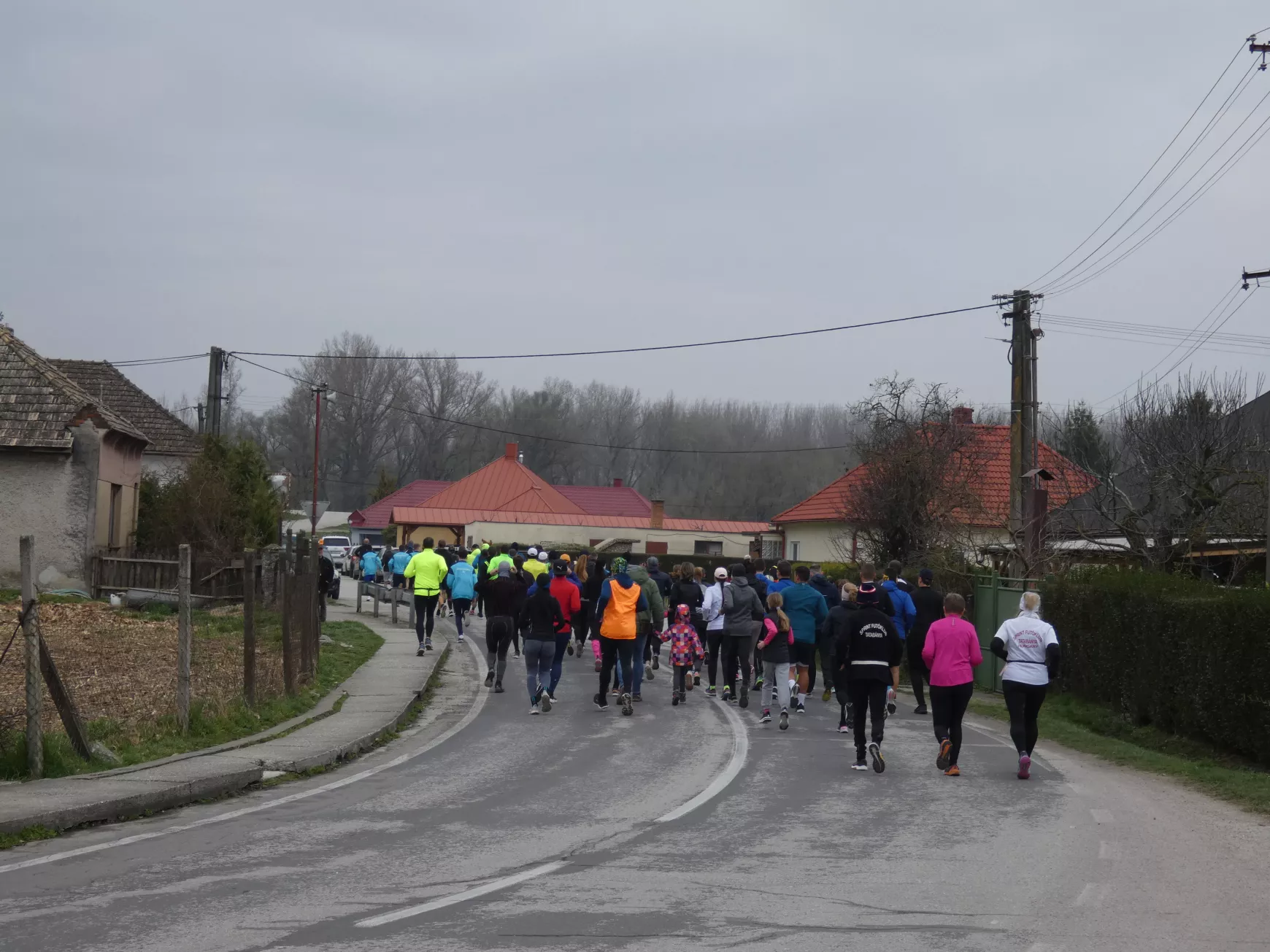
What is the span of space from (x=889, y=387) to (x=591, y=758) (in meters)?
24.2

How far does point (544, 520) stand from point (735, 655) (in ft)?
171

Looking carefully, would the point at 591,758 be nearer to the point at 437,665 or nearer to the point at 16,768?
the point at 16,768

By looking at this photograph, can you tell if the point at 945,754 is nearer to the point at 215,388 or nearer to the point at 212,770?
the point at 212,770

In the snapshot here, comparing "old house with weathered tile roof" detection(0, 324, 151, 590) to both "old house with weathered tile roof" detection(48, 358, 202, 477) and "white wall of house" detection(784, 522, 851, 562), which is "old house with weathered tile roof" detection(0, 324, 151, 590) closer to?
"old house with weathered tile roof" detection(48, 358, 202, 477)

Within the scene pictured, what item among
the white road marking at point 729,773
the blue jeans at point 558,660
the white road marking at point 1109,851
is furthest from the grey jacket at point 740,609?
the white road marking at point 1109,851

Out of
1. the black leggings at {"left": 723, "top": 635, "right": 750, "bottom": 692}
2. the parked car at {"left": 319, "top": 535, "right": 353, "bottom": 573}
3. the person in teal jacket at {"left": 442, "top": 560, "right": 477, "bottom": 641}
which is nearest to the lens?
the black leggings at {"left": 723, "top": 635, "right": 750, "bottom": 692}

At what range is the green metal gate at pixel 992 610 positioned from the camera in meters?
21.4

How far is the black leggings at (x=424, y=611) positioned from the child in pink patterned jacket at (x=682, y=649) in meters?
6.62

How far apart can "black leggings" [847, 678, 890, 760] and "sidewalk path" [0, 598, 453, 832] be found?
499cm

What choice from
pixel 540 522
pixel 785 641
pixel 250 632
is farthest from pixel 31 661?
pixel 540 522

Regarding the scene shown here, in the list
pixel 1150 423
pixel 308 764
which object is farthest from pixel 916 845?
pixel 1150 423

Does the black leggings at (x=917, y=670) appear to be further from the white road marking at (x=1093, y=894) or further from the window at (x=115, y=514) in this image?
the window at (x=115, y=514)

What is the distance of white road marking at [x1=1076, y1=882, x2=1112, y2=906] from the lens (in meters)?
7.13

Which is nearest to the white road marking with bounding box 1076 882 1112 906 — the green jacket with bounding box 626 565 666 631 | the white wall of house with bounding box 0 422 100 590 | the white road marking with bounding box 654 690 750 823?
the white road marking with bounding box 654 690 750 823
